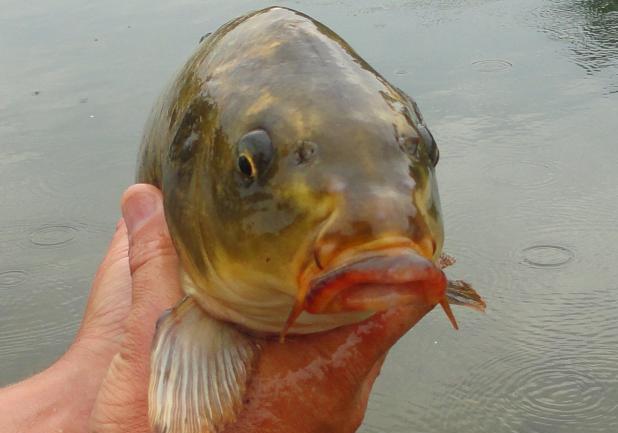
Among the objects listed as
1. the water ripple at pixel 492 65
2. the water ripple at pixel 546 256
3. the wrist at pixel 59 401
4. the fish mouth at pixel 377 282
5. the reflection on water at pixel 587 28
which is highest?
the fish mouth at pixel 377 282

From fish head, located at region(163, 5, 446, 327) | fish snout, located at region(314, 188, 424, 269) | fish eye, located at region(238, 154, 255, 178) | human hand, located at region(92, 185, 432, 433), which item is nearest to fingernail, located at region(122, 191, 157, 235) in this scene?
human hand, located at region(92, 185, 432, 433)

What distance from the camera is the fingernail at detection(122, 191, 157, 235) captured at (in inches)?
66.8

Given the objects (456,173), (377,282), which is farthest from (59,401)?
(456,173)

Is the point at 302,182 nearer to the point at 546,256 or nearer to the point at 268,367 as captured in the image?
the point at 268,367

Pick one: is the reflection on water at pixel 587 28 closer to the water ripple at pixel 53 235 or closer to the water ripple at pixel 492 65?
the water ripple at pixel 492 65

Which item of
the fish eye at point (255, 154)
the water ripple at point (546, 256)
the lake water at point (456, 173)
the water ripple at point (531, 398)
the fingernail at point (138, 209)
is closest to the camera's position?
the fish eye at point (255, 154)

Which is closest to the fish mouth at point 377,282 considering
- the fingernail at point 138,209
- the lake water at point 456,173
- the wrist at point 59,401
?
the fingernail at point 138,209

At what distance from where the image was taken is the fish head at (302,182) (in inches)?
40.2

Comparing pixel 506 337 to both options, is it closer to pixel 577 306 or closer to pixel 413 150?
pixel 577 306

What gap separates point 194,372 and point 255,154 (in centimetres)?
39

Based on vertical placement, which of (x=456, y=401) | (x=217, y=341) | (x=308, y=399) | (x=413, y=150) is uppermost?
(x=413, y=150)

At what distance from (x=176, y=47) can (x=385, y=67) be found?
1.15 metres

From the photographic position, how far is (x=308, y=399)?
1.55 m

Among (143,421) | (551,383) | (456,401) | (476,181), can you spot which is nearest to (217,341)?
(143,421)
